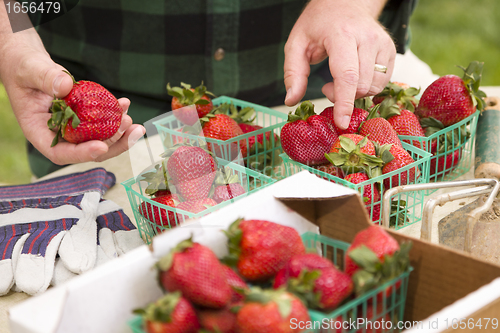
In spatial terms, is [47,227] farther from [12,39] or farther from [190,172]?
[12,39]

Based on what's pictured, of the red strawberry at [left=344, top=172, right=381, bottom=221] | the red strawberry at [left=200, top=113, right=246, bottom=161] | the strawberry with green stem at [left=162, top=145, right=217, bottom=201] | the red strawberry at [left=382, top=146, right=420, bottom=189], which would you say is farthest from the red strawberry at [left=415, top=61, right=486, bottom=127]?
the strawberry with green stem at [left=162, top=145, right=217, bottom=201]

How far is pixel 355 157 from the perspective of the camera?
3.25 ft

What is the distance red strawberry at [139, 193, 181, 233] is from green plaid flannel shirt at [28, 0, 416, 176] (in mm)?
793

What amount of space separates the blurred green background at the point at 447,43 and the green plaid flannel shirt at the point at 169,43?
1739 millimetres

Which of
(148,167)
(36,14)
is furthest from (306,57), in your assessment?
(36,14)

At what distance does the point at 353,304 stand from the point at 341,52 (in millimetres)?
688

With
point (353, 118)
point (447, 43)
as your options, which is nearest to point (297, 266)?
point (353, 118)

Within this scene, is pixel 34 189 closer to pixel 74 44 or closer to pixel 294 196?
pixel 74 44

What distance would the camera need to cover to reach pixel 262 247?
0.64 m

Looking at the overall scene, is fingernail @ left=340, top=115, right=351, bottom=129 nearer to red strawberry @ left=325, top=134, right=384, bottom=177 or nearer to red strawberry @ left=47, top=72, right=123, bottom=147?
red strawberry @ left=325, top=134, right=384, bottom=177

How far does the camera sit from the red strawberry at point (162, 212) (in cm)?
92

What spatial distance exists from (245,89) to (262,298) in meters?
1.28

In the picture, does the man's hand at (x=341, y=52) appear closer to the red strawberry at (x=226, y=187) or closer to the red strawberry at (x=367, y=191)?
the red strawberry at (x=367, y=191)

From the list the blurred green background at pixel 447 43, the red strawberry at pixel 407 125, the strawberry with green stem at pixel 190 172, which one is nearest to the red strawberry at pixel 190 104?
the strawberry with green stem at pixel 190 172
